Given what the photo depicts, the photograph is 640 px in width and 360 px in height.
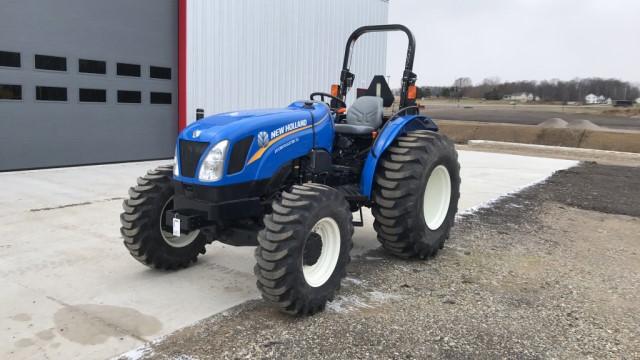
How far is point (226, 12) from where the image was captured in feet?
39.9

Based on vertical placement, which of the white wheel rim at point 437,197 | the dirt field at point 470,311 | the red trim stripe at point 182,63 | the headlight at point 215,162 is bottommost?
the dirt field at point 470,311

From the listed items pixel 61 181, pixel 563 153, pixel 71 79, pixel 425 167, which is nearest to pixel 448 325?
pixel 425 167

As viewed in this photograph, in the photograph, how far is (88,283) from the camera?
4336 mm

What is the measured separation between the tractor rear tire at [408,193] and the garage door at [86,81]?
7462mm

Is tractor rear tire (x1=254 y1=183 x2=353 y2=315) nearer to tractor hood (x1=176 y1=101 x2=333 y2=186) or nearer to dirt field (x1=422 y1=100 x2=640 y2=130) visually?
tractor hood (x1=176 y1=101 x2=333 y2=186)

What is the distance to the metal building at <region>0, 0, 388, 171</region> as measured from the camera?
9.52m

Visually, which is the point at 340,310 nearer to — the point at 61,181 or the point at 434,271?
the point at 434,271

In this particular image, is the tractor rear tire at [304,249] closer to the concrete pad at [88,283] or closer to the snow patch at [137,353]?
the concrete pad at [88,283]

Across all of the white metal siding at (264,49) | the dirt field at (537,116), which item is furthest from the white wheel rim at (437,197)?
the dirt field at (537,116)

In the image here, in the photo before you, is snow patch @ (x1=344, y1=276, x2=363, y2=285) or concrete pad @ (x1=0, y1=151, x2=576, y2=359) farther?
snow patch @ (x1=344, y1=276, x2=363, y2=285)

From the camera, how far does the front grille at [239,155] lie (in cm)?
377

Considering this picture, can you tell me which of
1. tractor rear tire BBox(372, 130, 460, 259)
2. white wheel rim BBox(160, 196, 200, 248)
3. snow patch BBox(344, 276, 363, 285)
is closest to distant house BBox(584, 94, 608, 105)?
tractor rear tire BBox(372, 130, 460, 259)

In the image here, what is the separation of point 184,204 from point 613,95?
8590 centimetres

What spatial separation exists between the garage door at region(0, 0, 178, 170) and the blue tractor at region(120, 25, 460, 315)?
642 cm
